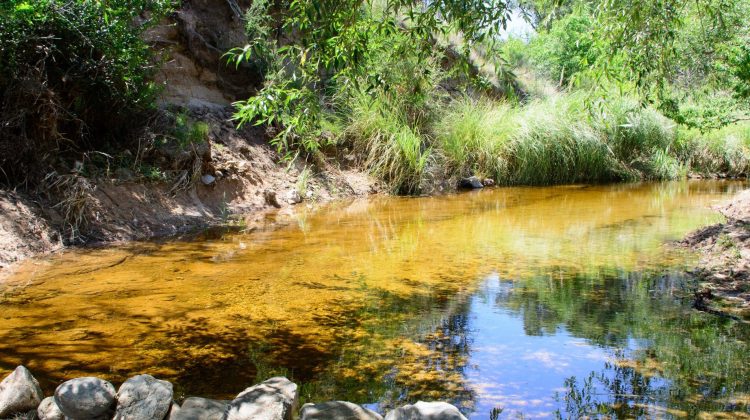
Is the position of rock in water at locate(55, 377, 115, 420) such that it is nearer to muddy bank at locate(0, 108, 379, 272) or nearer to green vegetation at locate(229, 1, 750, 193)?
green vegetation at locate(229, 1, 750, 193)

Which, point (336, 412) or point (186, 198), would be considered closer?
point (336, 412)

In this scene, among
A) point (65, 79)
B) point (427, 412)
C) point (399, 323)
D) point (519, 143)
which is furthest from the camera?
point (519, 143)

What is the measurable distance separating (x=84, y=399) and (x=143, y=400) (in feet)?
0.77

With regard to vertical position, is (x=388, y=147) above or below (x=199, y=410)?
above

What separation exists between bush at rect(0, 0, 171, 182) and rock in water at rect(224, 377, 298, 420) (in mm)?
4445

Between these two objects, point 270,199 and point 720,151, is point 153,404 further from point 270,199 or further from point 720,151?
point 720,151

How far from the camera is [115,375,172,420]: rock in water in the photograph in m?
2.55

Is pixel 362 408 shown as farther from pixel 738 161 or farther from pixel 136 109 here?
pixel 738 161

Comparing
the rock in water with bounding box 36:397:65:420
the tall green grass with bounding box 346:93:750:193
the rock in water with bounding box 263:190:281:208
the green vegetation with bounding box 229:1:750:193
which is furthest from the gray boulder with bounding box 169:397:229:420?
the tall green grass with bounding box 346:93:750:193

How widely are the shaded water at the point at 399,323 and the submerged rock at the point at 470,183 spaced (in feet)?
17.1

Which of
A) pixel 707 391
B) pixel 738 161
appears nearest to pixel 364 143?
pixel 707 391

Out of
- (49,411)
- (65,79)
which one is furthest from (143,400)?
(65,79)

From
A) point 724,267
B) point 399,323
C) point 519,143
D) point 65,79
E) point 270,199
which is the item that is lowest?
point 399,323

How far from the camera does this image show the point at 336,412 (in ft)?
8.04
